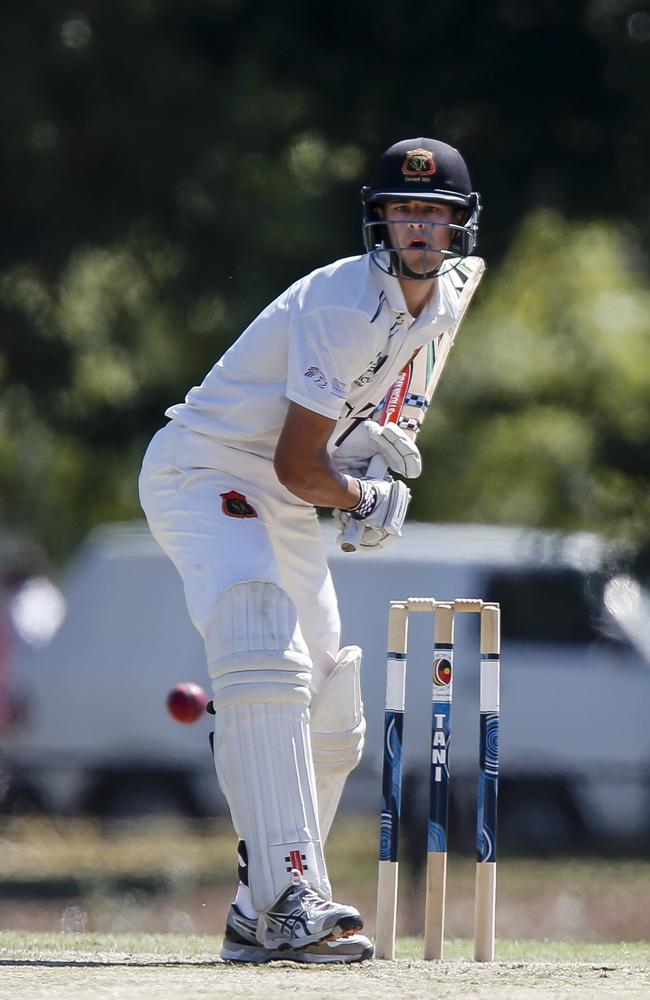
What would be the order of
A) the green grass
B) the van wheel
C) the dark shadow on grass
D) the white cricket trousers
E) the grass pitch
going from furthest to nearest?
the van wheel
the green grass
the white cricket trousers
the dark shadow on grass
the grass pitch

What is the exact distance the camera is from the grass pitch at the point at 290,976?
2.87 metres

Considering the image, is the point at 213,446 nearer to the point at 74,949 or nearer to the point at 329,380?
the point at 329,380

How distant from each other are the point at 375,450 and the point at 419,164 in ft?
1.81

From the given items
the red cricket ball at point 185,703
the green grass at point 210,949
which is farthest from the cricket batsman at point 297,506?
the red cricket ball at point 185,703

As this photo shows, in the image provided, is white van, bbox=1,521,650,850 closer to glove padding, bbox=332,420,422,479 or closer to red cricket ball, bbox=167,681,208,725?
red cricket ball, bbox=167,681,208,725

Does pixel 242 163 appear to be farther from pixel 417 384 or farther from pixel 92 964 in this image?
pixel 92 964

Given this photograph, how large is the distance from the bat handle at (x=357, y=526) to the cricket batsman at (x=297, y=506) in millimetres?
16

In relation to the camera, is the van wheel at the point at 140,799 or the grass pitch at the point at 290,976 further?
the van wheel at the point at 140,799

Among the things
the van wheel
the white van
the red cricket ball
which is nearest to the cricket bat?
the red cricket ball

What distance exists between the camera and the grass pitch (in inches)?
113

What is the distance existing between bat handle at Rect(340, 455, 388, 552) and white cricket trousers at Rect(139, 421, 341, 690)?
0.12 metres

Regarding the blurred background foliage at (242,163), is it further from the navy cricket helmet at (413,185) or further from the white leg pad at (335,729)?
the white leg pad at (335,729)

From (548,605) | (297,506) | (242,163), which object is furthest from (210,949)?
(548,605)

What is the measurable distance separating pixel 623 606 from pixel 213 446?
4.80 meters
